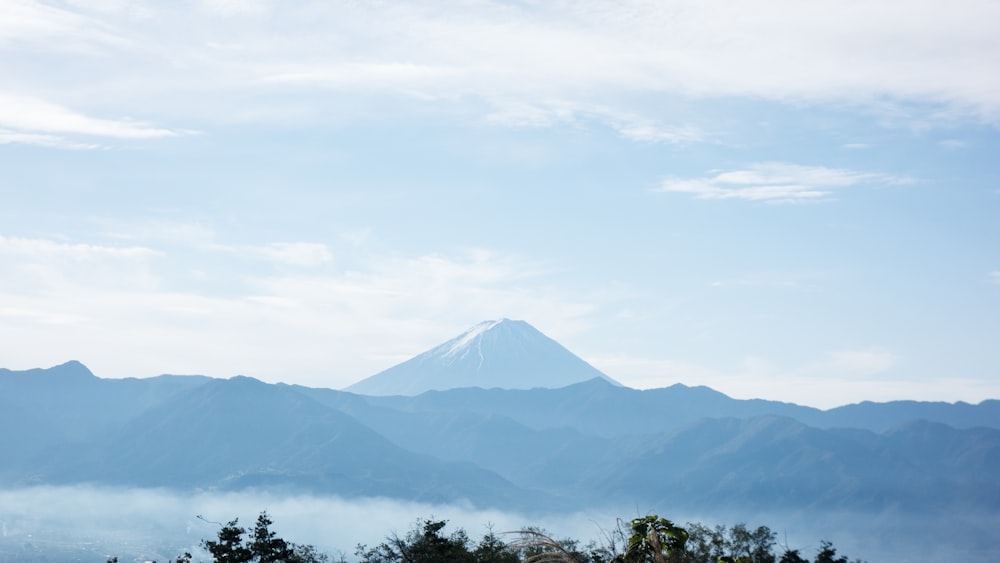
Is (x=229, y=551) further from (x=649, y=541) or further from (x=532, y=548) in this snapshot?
(x=649, y=541)

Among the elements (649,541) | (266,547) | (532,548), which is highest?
(649,541)

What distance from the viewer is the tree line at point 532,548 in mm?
11320

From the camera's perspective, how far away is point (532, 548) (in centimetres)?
1791

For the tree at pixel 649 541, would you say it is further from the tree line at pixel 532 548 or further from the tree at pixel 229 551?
the tree at pixel 229 551

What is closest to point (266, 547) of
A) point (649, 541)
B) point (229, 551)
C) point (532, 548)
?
point (229, 551)

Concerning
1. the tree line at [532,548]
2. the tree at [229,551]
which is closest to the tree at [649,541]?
the tree line at [532,548]

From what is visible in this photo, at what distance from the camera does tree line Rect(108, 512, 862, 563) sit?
1132 cm

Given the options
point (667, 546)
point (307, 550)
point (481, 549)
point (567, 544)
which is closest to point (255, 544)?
point (481, 549)

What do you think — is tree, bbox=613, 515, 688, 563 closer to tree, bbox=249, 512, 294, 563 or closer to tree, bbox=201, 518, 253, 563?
tree, bbox=249, 512, 294, 563

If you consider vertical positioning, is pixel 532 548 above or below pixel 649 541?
below

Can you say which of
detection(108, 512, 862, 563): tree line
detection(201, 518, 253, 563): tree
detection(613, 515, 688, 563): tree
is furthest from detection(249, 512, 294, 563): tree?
detection(613, 515, 688, 563): tree

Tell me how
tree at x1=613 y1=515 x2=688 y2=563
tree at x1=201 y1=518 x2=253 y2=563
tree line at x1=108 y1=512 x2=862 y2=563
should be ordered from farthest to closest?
tree at x1=201 y1=518 x2=253 y2=563
tree at x1=613 y1=515 x2=688 y2=563
tree line at x1=108 y1=512 x2=862 y2=563

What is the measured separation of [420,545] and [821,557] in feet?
84.9

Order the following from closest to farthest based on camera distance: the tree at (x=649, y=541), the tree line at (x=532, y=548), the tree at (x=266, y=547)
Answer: the tree line at (x=532, y=548), the tree at (x=649, y=541), the tree at (x=266, y=547)
